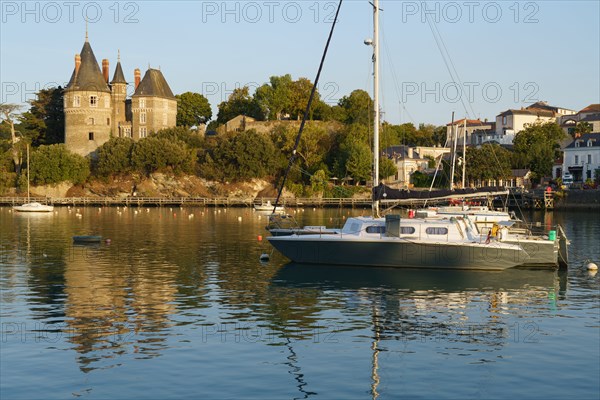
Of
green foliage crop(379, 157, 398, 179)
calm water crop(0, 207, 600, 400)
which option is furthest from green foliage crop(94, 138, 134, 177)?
calm water crop(0, 207, 600, 400)

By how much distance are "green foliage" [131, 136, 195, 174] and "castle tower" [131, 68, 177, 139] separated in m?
8.14

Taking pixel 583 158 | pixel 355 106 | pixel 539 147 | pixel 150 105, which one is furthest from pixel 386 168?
pixel 150 105

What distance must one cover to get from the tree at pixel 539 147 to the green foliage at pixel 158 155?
62.0 meters

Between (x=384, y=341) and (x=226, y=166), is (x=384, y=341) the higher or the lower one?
the lower one

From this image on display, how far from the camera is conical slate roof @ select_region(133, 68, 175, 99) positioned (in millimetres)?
135000

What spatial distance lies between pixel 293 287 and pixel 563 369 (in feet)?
50.5

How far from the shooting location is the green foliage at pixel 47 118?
470 ft

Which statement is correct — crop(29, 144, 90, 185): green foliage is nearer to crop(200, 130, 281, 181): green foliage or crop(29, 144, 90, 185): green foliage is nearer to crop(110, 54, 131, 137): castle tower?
crop(110, 54, 131, 137): castle tower

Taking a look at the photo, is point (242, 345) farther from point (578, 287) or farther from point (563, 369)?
point (578, 287)

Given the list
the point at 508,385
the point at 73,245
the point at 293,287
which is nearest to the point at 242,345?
the point at 508,385

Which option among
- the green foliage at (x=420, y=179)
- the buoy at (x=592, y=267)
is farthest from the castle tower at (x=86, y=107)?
the buoy at (x=592, y=267)

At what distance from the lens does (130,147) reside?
12875 cm

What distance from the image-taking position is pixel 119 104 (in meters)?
139

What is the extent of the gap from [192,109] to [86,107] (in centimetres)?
2915
